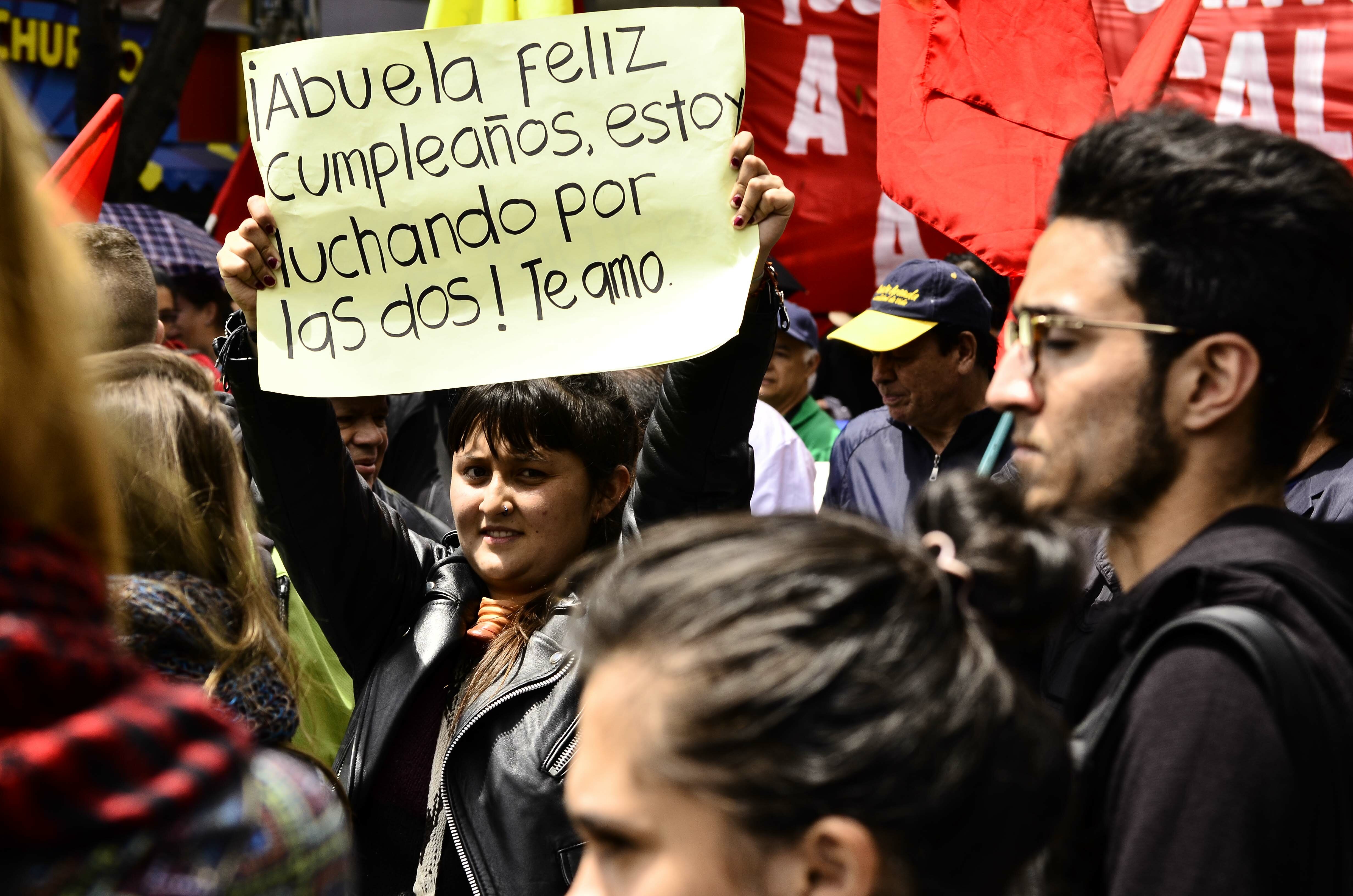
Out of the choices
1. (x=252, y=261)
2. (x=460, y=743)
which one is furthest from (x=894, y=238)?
(x=460, y=743)

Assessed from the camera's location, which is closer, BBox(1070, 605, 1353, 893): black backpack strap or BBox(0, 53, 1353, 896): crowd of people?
BBox(0, 53, 1353, 896): crowd of people

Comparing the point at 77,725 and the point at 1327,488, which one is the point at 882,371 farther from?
the point at 77,725

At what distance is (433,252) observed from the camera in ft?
8.07

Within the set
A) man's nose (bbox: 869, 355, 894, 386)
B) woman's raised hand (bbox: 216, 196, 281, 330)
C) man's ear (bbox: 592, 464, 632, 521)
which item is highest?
woman's raised hand (bbox: 216, 196, 281, 330)

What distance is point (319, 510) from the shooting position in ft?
7.82

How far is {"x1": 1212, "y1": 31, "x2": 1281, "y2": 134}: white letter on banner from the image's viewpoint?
4.39 m

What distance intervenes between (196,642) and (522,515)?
104 centimetres

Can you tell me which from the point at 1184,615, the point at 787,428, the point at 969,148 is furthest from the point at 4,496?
the point at 787,428

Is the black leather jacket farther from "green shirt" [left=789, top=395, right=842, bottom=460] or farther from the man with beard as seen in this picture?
"green shirt" [left=789, top=395, right=842, bottom=460]

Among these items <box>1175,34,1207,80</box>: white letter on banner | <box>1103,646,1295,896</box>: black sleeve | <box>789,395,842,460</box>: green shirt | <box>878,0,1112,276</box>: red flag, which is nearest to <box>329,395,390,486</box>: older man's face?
→ <box>878,0,1112,276</box>: red flag

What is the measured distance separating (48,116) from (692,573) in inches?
449

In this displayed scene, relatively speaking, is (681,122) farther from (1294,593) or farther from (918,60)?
(918,60)

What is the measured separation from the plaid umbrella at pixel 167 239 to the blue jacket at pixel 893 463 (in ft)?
8.48

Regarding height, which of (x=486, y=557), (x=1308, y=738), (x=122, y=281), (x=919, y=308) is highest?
(x=1308, y=738)
